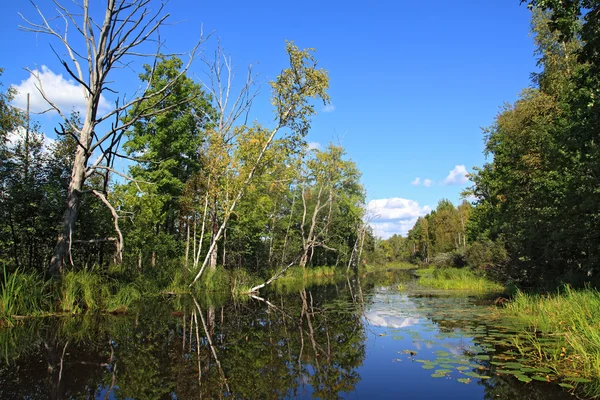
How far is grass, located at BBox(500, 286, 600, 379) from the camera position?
18.6ft

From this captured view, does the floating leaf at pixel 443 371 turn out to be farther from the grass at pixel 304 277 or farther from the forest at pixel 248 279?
the grass at pixel 304 277

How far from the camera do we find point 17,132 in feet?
75.5

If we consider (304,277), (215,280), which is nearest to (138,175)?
(215,280)

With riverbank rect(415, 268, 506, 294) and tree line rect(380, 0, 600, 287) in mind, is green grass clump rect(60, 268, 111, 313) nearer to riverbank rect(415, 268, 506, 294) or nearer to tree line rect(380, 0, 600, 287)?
tree line rect(380, 0, 600, 287)

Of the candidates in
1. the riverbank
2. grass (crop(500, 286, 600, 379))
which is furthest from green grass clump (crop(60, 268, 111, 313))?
the riverbank

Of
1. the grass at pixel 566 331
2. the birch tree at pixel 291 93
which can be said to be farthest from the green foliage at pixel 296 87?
the grass at pixel 566 331

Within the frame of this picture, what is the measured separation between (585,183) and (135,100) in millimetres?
14710

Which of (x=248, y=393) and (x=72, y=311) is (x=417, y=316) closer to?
(x=248, y=393)

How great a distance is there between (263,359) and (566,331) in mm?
5693

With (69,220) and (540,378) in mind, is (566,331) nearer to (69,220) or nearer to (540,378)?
(540,378)

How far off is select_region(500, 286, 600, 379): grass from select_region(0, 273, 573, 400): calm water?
1.57ft

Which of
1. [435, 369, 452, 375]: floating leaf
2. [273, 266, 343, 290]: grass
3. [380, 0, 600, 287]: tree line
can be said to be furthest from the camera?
[273, 266, 343, 290]: grass

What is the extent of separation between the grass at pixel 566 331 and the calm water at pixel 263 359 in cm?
48

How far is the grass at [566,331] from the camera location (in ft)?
18.6
